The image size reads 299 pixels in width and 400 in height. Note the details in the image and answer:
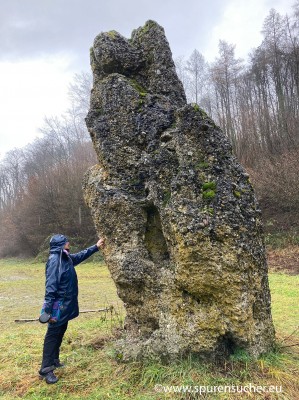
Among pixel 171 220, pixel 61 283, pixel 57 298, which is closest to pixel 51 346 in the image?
pixel 57 298

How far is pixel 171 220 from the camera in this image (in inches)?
173

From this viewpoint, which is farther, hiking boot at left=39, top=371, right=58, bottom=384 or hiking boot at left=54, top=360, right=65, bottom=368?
hiking boot at left=54, top=360, right=65, bottom=368

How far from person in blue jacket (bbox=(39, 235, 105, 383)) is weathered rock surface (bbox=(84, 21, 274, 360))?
56 cm

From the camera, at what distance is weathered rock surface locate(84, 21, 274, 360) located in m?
4.21

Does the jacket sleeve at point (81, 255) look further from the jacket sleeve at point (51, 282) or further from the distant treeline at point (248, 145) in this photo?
the distant treeline at point (248, 145)

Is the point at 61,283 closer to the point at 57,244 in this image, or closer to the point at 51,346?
the point at 57,244

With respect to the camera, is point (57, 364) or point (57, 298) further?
point (57, 364)

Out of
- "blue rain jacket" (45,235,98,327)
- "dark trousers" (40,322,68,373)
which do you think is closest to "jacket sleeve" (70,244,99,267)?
"blue rain jacket" (45,235,98,327)

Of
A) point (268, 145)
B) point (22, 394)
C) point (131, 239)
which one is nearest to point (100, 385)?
point (22, 394)

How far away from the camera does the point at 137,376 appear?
168 inches

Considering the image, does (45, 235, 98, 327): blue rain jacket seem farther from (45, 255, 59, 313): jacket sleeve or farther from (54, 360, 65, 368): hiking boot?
(54, 360, 65, 368): hiking boot

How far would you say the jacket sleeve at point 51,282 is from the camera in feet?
14.5

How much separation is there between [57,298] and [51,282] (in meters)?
0.24

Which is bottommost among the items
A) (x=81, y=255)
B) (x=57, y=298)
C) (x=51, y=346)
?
(x=51, y=346)
